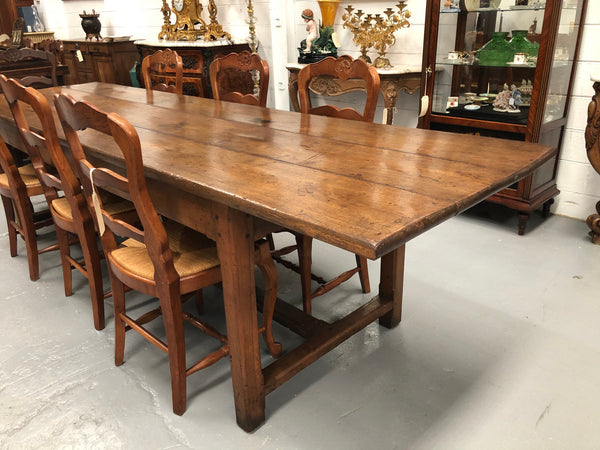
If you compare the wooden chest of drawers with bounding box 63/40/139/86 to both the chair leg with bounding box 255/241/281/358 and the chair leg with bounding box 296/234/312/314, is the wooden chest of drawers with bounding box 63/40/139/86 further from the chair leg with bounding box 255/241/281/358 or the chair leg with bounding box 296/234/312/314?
the chair leg with bounding box 255/241/281/358

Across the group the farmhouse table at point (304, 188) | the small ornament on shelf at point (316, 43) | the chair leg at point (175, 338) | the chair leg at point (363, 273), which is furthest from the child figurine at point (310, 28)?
the chair leg at point (175, 338)

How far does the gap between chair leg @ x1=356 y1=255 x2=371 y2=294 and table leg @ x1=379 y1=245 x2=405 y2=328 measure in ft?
0.80

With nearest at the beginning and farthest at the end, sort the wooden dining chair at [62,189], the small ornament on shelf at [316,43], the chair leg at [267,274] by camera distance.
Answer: the chair leg at [267,274] < the wooden dining chair at [62,189] < the small ornament on shelf at [316,43]

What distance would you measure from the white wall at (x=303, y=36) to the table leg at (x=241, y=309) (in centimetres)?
253

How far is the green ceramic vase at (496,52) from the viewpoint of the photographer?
2.97 metres

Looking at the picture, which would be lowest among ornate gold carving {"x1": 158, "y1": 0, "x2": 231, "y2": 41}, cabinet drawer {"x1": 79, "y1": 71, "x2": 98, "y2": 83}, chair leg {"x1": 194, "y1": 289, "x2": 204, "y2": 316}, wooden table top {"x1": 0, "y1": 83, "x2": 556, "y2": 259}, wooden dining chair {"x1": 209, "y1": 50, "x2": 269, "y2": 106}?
chair leg {"x1": 194, "y1": 289, "x2": 204, "y2": 316}

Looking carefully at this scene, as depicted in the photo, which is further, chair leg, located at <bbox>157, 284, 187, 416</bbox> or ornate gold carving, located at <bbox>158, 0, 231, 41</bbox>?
ornate gold carving, located at <bbox>158, 0, 231, 41</bbox>

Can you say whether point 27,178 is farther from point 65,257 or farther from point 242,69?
point 242,69

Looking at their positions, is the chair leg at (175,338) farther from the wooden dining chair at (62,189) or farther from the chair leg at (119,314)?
the wooden dining chair at (62,189)

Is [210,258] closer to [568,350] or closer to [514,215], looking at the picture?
[568,350]

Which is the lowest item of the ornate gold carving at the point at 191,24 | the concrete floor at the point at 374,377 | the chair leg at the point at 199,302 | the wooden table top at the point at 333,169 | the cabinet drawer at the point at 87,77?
the concrete floor at the point at 374,377

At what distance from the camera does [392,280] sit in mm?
2025

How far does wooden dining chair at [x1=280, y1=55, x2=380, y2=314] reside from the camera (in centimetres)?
210

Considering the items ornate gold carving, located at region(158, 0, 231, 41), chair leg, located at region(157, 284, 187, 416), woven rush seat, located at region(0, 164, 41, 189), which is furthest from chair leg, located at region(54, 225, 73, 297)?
ornate gold carving, located at region(158, 0, 231, 41)
